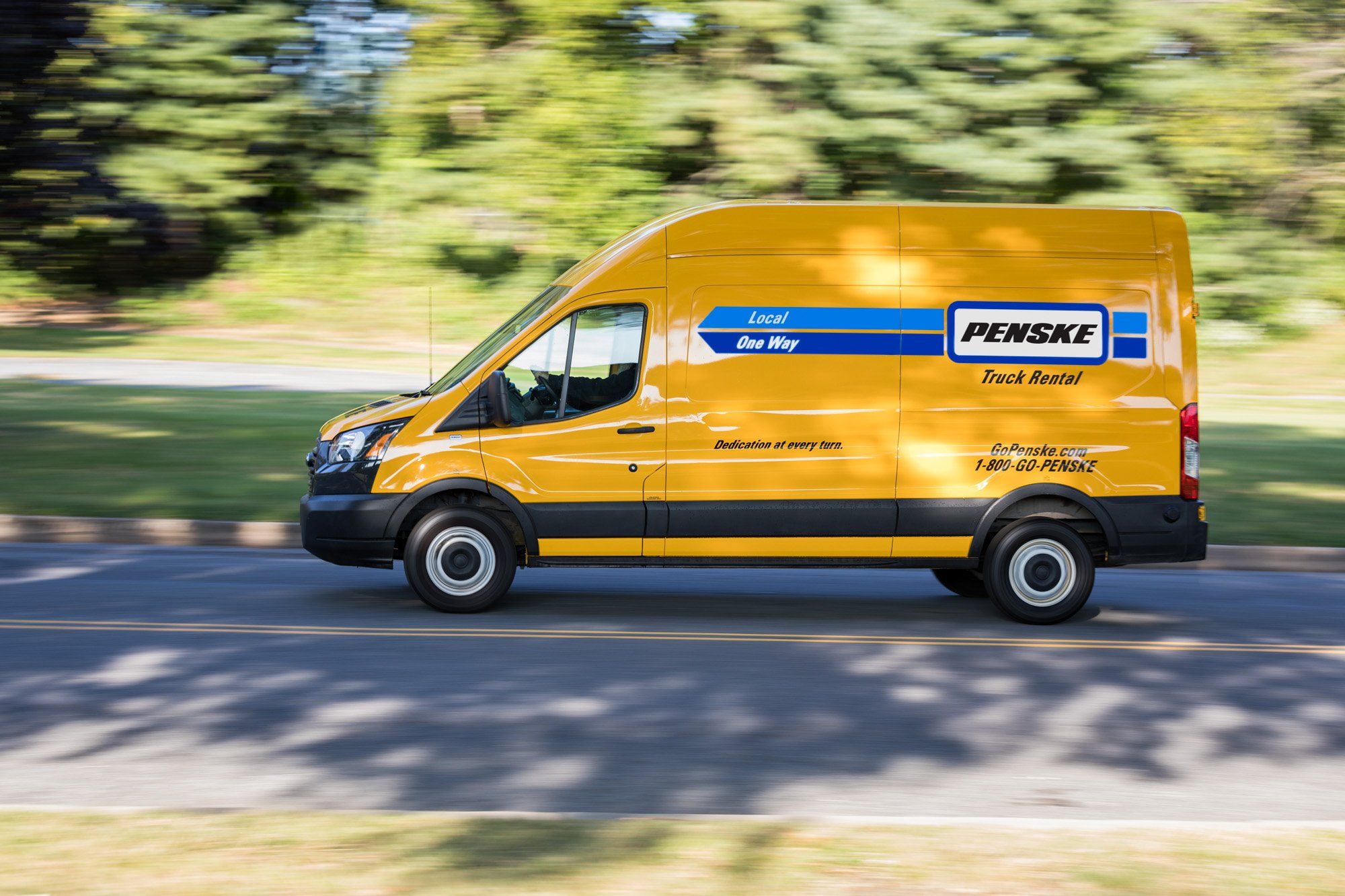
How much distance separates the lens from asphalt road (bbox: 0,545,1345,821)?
16.9 ft

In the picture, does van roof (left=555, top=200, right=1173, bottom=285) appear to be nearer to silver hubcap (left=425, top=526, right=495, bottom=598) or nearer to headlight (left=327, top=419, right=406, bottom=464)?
headlight (left=327, top=419, right=406, bottom=464)

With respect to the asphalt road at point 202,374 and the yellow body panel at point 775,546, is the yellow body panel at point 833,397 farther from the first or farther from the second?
the asphalt road at point 202,374

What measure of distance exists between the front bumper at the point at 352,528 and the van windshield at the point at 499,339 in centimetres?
77

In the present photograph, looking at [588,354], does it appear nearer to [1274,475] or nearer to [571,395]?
[571,395]

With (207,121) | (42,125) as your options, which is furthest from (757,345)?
(207,121)

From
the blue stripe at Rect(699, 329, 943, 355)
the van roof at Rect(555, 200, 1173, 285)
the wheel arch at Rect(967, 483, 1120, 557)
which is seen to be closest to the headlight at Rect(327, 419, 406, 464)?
the van roof at Rect(555, 200, 1173, 285)

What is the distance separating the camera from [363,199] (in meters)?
34.6

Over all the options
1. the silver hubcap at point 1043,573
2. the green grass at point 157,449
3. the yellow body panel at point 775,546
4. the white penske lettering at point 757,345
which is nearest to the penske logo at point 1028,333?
the white penske lettering at point 757,345

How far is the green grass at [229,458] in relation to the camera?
1162cm

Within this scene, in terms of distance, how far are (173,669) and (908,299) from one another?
4.67 m

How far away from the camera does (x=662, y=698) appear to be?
6.45 meters

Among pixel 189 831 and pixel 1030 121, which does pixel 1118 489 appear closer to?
pixel 189 831

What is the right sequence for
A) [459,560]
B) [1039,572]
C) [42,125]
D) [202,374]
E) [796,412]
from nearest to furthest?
[796,412] < [459,560] < [1039,572] < [42,125] < [202,374]

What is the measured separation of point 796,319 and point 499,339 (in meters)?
1.84
